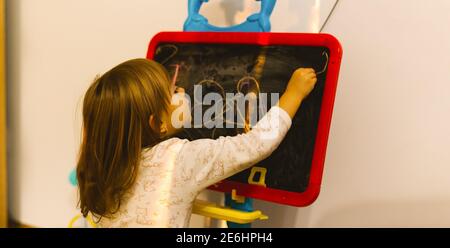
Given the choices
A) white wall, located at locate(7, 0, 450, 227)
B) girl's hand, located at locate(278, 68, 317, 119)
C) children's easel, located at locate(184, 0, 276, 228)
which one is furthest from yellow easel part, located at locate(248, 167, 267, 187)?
white wall, located at locate(7, 0, 450, 227)

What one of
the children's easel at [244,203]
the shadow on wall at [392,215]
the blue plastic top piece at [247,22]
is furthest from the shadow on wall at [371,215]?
the blue plastic top piece at [247,22]

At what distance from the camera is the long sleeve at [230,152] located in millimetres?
709

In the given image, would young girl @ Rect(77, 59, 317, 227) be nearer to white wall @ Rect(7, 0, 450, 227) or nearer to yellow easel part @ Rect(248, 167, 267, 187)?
yellow easel part @ Rect(248, 167, 267, 187)

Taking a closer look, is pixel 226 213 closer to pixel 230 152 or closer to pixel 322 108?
pixel 230 152

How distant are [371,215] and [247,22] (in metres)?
0.50

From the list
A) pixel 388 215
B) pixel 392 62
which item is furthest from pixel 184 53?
pixel 388 215

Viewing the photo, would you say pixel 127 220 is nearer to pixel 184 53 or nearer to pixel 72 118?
pixel 184 53

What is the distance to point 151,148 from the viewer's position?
2.48 feet

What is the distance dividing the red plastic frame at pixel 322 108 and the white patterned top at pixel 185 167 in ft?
0.23

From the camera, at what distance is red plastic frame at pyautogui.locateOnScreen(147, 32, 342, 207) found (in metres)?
0.74

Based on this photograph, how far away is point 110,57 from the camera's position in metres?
1.29

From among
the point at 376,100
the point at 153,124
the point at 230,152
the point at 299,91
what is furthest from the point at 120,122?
the point at 376,100
